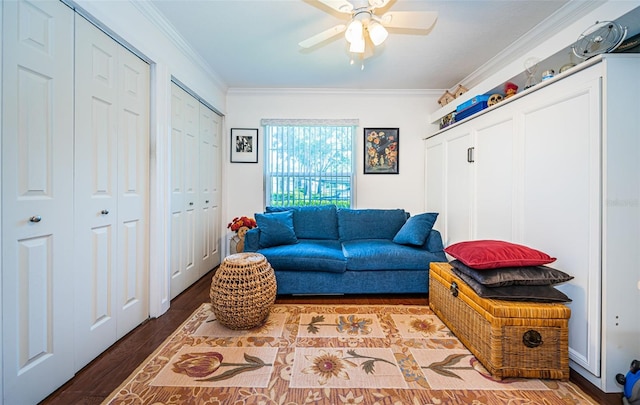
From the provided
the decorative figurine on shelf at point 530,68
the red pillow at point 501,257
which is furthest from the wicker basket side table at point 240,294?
the decorative figurine on shelf at point 530,68

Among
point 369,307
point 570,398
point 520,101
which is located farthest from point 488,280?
point 520,101

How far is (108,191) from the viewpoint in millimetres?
1667

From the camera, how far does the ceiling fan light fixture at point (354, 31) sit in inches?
64.1

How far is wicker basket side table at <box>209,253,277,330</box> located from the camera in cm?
182

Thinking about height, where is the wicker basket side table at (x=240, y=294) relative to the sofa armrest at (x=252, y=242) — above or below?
below

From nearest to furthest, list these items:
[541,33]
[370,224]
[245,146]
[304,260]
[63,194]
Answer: [63,194], [541,33], [304,260], [370,224], [245,146]

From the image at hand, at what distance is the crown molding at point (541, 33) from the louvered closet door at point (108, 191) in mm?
3269

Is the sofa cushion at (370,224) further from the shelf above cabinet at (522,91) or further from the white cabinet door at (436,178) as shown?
the shelf above cabinet at (522,91)

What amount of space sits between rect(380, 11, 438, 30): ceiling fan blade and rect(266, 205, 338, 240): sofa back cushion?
207 cm

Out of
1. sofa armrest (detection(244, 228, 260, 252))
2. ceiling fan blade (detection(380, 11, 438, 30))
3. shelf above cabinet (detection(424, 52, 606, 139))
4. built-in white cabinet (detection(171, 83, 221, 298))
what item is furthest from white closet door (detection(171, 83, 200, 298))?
shelf above cabinet (detection(424, 52, 606, 139))

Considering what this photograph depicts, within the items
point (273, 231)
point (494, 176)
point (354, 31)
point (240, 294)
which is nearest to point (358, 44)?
point (354, 31)

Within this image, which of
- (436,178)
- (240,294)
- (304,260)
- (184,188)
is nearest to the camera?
(240,294)

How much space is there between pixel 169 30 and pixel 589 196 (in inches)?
127

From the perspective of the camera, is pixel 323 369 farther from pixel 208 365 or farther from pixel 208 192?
pixel 208 192
